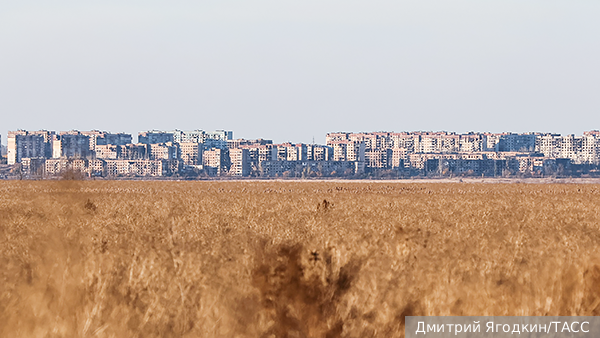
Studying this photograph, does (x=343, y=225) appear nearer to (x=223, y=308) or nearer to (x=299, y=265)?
(x=299, y=265)

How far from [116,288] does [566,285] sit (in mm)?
6932

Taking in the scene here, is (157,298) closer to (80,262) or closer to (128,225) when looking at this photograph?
(80,262)

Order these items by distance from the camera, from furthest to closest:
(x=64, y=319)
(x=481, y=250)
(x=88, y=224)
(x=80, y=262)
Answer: (x=88, y=224)
(x=481, y=250)
(x=80, y=262)
(x=64, y=319)

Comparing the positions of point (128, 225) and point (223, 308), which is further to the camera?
point (128, 225)

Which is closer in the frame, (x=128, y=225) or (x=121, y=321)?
(x=121, y=321)

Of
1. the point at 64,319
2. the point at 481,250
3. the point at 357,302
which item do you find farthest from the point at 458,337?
the point at 64,319

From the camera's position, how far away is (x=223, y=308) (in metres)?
12.6

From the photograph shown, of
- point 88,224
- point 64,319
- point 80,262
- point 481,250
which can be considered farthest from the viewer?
point 88,224

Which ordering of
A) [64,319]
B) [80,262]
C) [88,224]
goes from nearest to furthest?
[64,319] < [80,262] < [88,224]

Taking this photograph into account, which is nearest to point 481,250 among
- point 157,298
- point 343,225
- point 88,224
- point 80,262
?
point 343,225

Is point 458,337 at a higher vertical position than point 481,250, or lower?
lower

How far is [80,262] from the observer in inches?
513

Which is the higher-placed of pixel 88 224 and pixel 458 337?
pixel 88 224

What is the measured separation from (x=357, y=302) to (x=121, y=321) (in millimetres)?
3461
